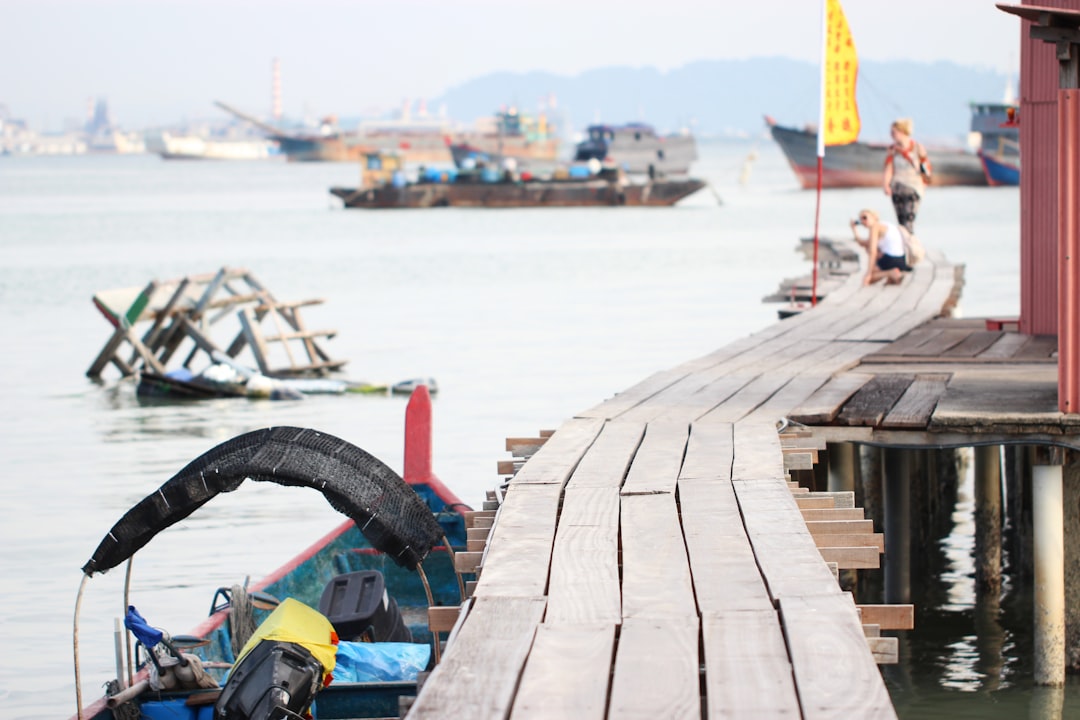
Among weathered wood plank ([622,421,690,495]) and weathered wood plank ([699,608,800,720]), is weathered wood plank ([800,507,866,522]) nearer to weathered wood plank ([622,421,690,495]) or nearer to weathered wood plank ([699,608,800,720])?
weathered wood plank ([622,421,690,495])

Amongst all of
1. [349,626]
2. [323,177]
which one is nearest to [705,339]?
[349,626]

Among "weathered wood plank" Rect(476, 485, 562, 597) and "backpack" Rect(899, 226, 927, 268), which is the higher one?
"backpack" Rect(899, 226, 927, 268)

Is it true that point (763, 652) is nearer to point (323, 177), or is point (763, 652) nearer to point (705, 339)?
point (705, 339)

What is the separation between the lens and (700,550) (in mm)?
6332

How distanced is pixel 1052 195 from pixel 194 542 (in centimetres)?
761

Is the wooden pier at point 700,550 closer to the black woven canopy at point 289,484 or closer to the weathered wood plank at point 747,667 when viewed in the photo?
the weathered wood plank at point 747,667

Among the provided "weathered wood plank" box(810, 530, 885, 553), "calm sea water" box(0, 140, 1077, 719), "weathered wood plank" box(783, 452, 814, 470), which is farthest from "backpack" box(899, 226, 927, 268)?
"weathered wood plank" box(810, 530, 885, 553)

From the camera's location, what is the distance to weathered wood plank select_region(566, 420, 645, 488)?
7.80 metres

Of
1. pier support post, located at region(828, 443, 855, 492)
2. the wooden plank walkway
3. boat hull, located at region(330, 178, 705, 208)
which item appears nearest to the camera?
the wooden plank walkway

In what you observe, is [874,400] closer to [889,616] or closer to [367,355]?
→ [889,616]

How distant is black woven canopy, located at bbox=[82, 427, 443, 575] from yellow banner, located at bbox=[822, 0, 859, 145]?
10197 millimetres

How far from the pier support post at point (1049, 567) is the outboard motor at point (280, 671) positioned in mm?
3973

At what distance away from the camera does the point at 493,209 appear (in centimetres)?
9231

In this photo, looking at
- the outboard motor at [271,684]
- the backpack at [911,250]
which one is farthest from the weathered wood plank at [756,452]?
the backpack at [911,250]
